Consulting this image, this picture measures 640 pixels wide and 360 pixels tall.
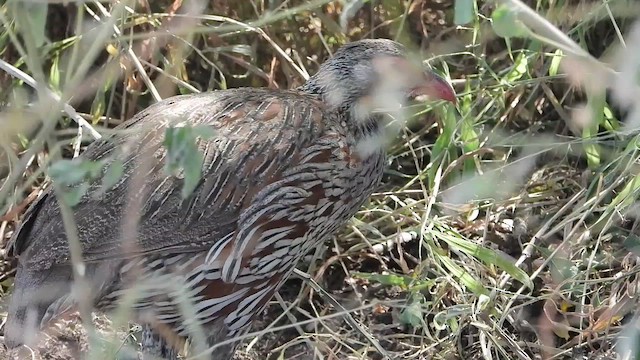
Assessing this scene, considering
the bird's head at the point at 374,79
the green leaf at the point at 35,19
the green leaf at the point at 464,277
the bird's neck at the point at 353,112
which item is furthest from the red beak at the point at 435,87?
the green leaf at the point at 35,19

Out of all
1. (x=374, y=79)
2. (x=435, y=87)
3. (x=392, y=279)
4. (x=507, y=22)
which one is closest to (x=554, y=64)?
(x=435, y=87)

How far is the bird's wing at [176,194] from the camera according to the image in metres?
2.60

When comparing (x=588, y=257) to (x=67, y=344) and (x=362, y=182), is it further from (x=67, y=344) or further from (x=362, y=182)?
(x=67, y=344)

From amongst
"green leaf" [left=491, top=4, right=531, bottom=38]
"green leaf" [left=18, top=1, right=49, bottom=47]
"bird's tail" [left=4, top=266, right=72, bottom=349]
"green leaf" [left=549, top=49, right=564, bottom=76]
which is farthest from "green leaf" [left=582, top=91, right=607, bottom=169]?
"green leaf" [left=18, top=1, right=49, bottom=47]

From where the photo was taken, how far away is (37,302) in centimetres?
Result: 267

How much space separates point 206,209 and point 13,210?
0.95m

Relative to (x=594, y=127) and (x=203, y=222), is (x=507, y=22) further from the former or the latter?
(x=594, y=127)

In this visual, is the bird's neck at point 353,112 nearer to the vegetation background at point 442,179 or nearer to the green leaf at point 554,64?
the vegetation background at point 442,179

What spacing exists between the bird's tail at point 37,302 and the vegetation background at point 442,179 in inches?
8.5

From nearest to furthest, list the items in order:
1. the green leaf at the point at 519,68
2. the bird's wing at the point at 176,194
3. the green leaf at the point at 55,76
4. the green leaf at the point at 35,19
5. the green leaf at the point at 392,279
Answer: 1. the green leaf at the point at 35,19
2. the bird's wing at the point at 176,194
3. the green leaf at the point at 392,279
4. the green leaf at the point at 519,68
5. the green leaf at the point at 55,76

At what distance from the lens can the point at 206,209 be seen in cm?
265

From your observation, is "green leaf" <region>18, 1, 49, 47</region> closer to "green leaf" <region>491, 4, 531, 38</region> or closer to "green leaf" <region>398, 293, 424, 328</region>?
"green leaf" <region>491, 4, 531, 38</region>

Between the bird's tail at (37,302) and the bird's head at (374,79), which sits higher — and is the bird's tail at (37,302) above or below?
below

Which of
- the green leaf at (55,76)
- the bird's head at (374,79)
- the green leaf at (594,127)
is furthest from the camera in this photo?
the green leaf at (55,76)
